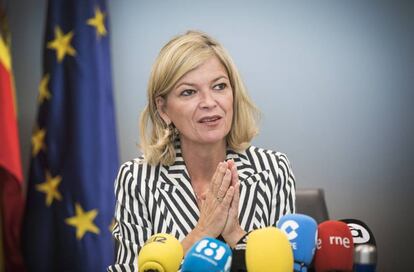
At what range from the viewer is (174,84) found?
1804 mm

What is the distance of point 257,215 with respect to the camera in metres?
1.86

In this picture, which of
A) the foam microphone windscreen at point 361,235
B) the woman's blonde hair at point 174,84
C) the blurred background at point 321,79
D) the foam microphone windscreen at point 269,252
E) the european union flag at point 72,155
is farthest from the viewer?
the blurred background at point 321,79

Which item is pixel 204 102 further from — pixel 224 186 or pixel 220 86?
pixel 224 186

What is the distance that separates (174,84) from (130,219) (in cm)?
43

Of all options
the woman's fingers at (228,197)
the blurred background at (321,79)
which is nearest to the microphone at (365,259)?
the woman's fingers at (228,197)

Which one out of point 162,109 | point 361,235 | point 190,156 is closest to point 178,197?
point 190,156

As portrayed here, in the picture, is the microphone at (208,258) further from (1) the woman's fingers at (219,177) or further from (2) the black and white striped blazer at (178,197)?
(2) the black and white striped blazer at (178,197)

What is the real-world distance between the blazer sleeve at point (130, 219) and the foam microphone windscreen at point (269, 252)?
653 millimetres

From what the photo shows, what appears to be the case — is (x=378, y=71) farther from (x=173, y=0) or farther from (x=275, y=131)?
(x=173, y=0)

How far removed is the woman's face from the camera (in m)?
1.79

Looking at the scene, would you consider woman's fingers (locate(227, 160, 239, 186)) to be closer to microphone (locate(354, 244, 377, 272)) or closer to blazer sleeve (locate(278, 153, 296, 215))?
blazer sleeve (locate(278, 153, 296, 215))

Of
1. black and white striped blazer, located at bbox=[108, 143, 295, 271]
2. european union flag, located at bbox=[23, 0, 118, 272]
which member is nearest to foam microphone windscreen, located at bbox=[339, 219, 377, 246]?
black and white striped blazer, located at bbox=[108, 143, 295, 271]

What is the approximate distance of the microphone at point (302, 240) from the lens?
1105 millimetres

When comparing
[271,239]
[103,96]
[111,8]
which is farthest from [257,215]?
[111,8]
